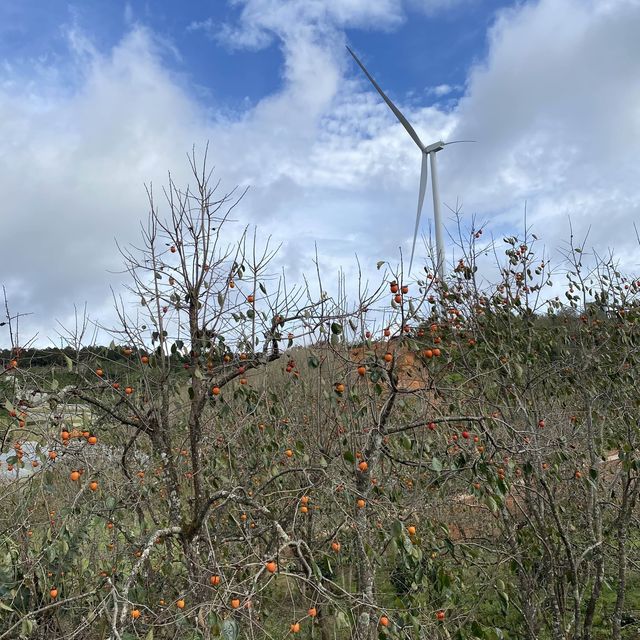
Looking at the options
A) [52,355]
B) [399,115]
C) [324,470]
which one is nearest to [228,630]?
[324,470]

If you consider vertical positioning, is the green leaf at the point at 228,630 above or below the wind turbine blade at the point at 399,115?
below

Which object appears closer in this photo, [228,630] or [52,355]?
[228,630]

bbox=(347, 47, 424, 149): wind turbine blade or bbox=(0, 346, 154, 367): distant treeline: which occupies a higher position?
bbox=(347, 47, 424, 149): wind turbine blade

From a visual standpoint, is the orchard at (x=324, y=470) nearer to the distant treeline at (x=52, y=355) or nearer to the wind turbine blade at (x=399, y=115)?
the distant treeline at (x=52, y=355)

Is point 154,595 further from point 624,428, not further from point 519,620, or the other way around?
point 624,428

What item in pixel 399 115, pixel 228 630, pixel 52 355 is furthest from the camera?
pixel 399 115

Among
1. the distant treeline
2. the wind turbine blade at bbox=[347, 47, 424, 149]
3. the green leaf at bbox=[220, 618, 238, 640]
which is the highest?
the wind turbine blade at bbox=[347, 47, 424, 149]

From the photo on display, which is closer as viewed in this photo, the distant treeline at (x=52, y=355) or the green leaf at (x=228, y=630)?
the green leaf at (x=228, y=630)

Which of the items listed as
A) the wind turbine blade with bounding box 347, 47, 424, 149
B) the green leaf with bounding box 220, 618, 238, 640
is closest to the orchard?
the green leaf with bounding box 220, 618, 238, 640

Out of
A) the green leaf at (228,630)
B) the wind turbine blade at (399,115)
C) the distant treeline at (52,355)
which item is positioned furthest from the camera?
the wind turbine blade at (399,115)

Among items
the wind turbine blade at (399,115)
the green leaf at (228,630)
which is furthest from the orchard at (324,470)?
the wind turbine blade at (399,115)

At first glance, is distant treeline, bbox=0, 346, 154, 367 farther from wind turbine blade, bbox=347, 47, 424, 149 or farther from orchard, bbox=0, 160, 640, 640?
wind turbine blade, bbox=347, 47, 424, 149

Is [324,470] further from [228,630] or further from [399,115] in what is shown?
[399,115]

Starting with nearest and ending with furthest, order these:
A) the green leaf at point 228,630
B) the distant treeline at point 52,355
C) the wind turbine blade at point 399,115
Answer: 1. the green leaf at point 228,630
2. the distant treeline at point 52,355
3. the wind turbine blade at point 399,115
